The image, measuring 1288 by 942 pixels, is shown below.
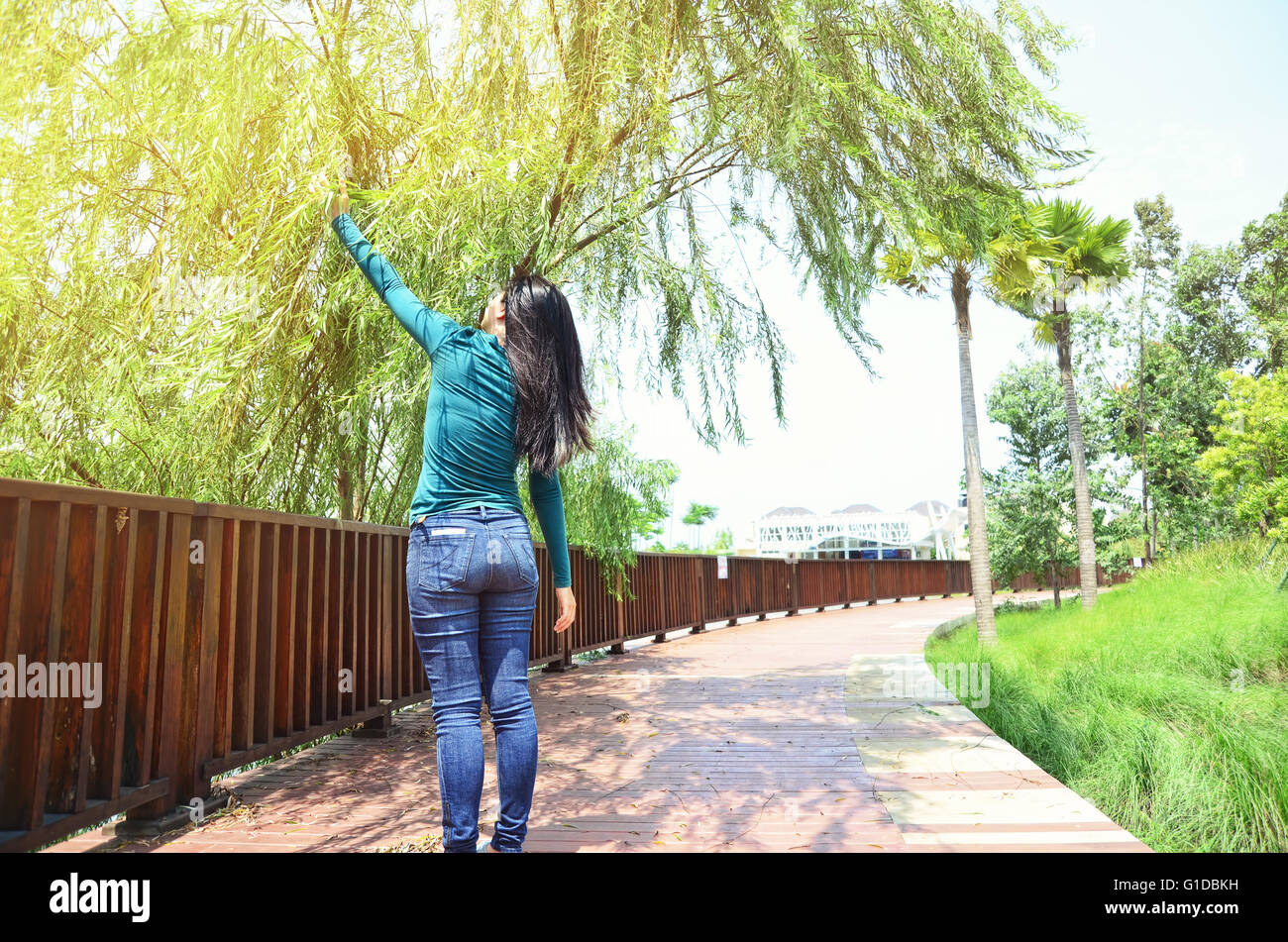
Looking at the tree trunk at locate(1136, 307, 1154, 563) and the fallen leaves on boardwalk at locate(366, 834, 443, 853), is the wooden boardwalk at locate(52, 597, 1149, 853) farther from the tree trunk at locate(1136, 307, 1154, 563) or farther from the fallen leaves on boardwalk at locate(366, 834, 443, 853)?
the tree trunk at locate(1136, 307, 1154, 563)

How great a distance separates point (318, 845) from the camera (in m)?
2.63

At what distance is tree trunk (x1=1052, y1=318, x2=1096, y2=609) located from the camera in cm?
1404

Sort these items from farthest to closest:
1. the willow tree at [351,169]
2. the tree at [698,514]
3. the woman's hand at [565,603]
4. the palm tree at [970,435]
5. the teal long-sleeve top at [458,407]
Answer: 1. the tree at [698,514]
2. the palm tree at [970,435]
3. the willow tree at [351,169]
4. the woman's hand at [565,603]
5. the teal long-sleeve top at [458,407]

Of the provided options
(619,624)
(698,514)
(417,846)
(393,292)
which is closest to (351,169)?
(393,292)

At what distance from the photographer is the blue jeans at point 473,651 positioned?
78.4 inches

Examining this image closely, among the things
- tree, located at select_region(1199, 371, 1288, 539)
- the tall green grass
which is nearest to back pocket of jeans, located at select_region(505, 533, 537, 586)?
the tall green grass

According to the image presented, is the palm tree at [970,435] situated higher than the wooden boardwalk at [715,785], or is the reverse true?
the palm tree at [970,435]

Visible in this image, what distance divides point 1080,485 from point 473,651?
15035mm

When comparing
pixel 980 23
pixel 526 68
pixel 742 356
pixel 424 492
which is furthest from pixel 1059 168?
pixel 424 492

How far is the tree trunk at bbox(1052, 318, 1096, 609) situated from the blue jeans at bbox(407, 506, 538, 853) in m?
13.4

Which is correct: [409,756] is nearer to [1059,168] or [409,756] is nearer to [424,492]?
[424,492]

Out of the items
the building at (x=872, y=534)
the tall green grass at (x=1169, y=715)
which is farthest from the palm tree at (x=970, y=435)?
the building at (x=872, y=534)

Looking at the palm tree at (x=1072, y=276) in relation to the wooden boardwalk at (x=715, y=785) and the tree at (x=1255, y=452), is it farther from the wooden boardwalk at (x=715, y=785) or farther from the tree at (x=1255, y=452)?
the wooden boardwalk at (x=715, y=785)
